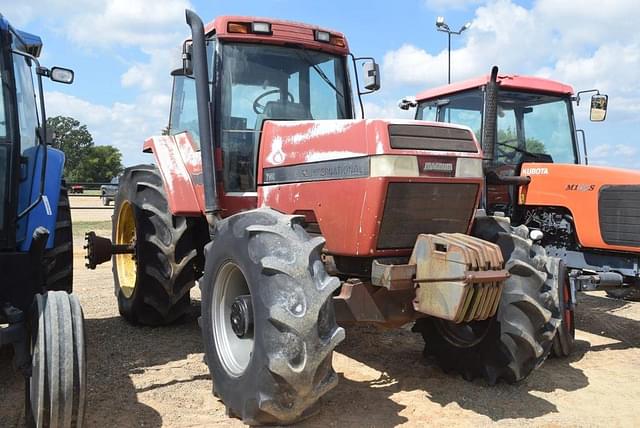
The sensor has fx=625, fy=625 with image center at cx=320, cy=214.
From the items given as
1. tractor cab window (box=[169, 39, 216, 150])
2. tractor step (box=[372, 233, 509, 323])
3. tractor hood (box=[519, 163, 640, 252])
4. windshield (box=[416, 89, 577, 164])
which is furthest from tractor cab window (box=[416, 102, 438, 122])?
tractor step (box=[372, 233, 509, 323])

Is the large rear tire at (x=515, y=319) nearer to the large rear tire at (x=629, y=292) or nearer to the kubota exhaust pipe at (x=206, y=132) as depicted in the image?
the kubota exhaust pipe at (x=206, y=132)

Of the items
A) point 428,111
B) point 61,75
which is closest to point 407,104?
point 428,111

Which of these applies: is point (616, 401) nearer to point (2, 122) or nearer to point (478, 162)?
point (478, 162)

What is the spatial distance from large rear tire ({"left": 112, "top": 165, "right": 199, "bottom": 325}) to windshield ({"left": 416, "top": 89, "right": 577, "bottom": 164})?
3.57m

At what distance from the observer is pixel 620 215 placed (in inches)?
243

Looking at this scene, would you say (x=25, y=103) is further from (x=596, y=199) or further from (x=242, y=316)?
(x=596, y=199)

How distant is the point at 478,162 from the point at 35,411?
2906 mm

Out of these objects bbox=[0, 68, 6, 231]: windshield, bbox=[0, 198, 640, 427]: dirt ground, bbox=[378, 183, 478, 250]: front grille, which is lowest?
bbox=[0, 198, 640, 427]: dirt ground

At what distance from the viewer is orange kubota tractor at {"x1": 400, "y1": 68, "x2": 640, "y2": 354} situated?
6133mm

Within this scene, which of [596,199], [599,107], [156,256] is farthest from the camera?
[599,107]

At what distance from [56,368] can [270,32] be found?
2.99 m

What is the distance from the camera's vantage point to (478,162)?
4.04 m

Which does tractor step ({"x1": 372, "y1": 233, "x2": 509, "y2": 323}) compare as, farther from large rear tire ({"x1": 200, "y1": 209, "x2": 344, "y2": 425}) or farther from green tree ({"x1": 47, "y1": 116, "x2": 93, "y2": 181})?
green tree ({"x1": 47, "y1": 116, "x2": 93, "y2": 181})

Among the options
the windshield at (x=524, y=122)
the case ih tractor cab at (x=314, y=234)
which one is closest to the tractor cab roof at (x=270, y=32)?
the case ih tractor cab at (x=314, y=234)
